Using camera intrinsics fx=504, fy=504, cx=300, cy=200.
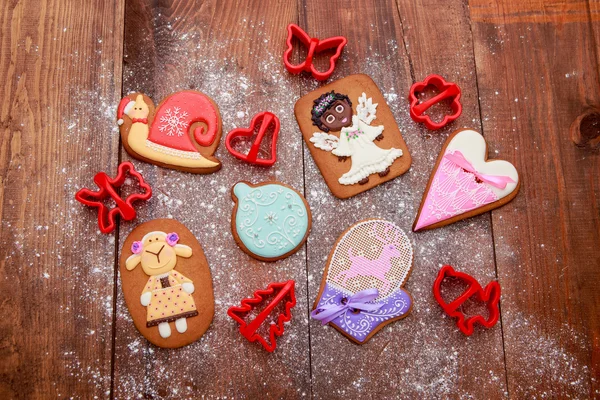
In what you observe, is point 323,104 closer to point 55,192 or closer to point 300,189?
point 300,189

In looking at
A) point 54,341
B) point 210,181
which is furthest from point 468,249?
point 54,341

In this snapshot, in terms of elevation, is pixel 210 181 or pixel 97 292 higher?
pixel 210 181

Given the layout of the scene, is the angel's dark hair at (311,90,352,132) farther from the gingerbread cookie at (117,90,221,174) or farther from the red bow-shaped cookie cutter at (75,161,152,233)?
the red bow-shaped cookie cutter at (75,161,152,233)

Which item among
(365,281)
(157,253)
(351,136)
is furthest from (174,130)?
(365,281)

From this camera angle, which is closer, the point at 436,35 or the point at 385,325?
the point at 385,325

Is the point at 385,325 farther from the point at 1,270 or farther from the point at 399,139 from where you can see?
the point at 1,270

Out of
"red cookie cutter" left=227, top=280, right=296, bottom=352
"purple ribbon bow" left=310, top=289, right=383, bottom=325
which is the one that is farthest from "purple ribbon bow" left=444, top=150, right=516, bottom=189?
"red cookie cutter" left=227, top=280, right=296, bottom=352

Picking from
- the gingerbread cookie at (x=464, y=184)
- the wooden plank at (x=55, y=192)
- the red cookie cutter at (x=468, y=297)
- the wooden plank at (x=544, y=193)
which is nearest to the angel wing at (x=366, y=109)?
the gingerbread cookie at (x=464, y=184)
